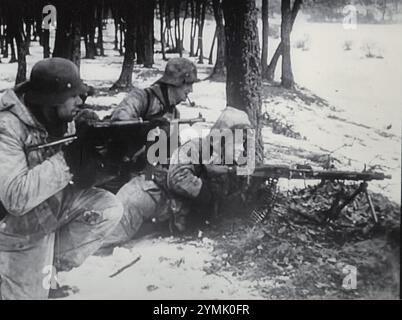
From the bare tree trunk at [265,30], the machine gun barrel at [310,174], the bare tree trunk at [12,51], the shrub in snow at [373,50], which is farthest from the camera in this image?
the bare tree trunk at [265,30]

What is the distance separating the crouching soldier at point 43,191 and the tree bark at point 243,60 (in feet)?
4.72

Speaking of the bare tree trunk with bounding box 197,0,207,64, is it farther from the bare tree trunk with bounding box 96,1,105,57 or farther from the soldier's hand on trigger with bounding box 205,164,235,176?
the soldier's hand on trigger with bounding box 205,164,235,176

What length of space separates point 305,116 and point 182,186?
5.31 feet

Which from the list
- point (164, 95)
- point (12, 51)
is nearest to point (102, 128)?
point (164, 95)

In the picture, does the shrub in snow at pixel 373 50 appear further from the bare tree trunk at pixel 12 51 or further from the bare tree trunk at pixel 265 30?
the bare tree trunk at pixel 12 51

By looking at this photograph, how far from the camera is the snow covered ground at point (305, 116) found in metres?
2.81

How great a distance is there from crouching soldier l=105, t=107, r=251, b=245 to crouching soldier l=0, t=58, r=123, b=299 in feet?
1.42

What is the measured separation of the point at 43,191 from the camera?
2455mm

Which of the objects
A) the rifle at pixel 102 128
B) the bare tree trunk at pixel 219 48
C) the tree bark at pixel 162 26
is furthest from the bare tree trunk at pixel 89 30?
the rifle at pixel 102 128

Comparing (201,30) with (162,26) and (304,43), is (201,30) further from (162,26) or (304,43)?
(304,43)

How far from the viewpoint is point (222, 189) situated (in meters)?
3.40

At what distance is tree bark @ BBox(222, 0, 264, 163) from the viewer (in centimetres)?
366

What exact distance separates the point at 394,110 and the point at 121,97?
7.09 ft
